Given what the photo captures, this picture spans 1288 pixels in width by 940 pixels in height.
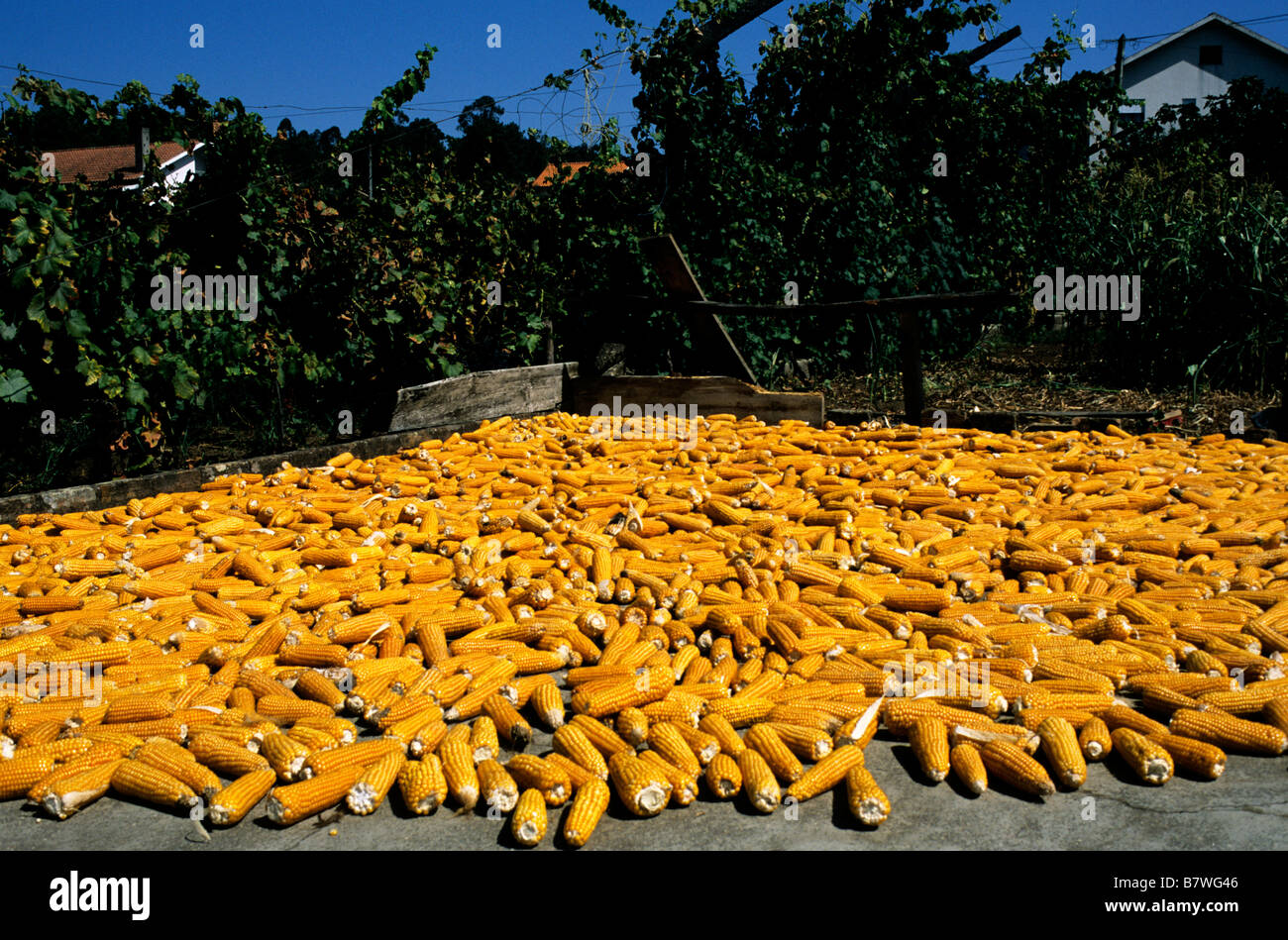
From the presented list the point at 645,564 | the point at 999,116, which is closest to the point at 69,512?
the point at 645,564

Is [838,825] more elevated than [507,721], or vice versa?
[507,721]

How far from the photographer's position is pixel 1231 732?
103 inches

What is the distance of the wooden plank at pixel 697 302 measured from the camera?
25.8ft

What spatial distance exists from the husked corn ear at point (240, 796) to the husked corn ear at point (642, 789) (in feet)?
3.28

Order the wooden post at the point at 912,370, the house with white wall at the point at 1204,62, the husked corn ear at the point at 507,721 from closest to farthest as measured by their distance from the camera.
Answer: the husked corn ear at the point at 507,721
the wooden post at the point at 912,370
the house with white wall at the point at 1204,62

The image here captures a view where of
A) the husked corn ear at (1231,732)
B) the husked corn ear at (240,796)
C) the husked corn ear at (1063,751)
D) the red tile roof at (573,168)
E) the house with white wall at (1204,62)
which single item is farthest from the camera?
the house with white wall at (1204,62)

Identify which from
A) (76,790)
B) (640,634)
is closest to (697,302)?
(640,634)

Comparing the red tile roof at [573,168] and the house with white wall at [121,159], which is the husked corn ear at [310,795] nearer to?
the house with white wall at [121,159]

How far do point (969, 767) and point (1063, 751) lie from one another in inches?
11.5

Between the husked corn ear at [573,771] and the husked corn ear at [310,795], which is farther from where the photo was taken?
the husked corn ear at [573,771]

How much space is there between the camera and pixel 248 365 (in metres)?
6.82

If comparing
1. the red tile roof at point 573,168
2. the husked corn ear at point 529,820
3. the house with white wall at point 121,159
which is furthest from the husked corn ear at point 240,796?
the red tile roof at point 573,168

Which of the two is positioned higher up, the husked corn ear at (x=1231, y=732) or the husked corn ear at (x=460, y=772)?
the husked corn ear at (x=1231, y=732)

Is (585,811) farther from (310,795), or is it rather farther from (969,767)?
(969,767)
